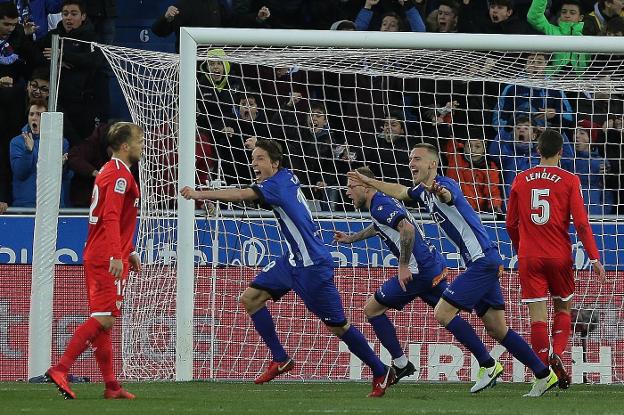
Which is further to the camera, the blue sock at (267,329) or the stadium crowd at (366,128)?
the stadium crowd at (366,128)

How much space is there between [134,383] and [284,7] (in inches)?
255

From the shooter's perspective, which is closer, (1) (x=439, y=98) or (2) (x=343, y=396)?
(2) (x=343, y=396)

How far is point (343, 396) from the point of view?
10234 millimetres

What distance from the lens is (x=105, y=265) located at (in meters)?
9.27

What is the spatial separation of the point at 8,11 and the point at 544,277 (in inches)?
307

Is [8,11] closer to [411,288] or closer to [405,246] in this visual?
[411,288]

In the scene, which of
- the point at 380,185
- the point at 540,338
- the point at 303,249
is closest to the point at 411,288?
the point at 303,249

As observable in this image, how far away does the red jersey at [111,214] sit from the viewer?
30.1 ft

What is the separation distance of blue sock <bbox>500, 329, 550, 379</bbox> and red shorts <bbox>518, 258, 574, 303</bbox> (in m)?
0.36

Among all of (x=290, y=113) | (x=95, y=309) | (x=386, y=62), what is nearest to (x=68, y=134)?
(x=290, y=113)

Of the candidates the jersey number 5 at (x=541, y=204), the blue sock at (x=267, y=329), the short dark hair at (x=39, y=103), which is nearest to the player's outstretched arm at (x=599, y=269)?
the jersey number 5 at (x=541, y=204)

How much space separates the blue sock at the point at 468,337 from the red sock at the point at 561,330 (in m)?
0.54

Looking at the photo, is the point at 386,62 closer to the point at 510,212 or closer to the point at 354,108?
the point at 354,108

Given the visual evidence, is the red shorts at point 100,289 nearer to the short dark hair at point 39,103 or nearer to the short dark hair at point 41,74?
the short dark hair at point 39,103
